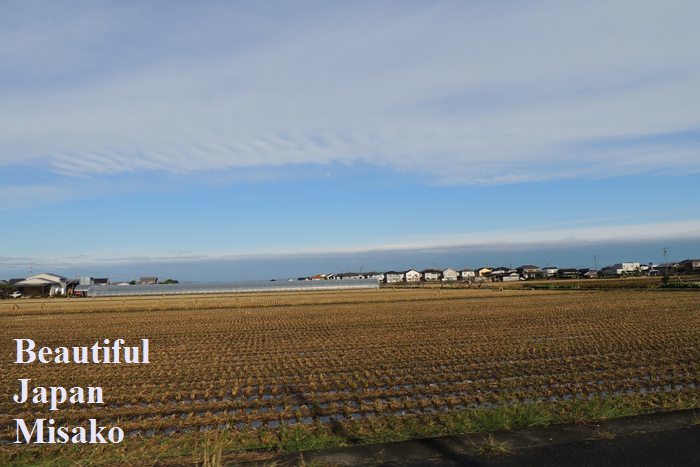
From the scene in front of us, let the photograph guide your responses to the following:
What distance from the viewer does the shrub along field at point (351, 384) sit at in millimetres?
7246

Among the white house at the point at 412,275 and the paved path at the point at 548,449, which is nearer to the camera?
the paved path at the point at 548,449

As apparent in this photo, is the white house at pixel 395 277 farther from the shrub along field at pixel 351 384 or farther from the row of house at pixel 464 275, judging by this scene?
the shrub along field at pixel 351 384

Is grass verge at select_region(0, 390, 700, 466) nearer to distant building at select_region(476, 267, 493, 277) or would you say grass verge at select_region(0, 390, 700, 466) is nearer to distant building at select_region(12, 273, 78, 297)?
distant building at select_region(12, 273, 78, 297)

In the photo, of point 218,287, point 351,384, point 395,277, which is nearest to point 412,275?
point 395,277

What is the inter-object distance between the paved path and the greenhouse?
88773 mm

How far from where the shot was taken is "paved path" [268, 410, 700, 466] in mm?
5477

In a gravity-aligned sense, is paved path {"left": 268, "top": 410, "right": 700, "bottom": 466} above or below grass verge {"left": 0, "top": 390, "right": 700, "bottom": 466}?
above

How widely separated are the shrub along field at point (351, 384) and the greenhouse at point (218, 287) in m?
71.3

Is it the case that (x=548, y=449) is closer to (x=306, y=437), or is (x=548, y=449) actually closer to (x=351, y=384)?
(x=306, y=437)

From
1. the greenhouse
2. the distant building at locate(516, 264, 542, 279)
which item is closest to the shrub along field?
the greenhouse

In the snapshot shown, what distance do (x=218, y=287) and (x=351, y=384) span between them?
92.0 metres

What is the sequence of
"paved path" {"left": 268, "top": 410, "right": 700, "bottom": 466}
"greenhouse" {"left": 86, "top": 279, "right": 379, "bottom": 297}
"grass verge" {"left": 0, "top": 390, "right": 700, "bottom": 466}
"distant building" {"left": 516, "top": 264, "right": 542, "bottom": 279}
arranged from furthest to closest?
"distant building" {"left": 516, "top": 264, "right": 542, "bottom": 279}, "greenhouse" {"left": 86, "top": 279, "right": 379, "bottom": 297}, "grass verge" {"left": 0, "top": 390, "right": 700, "bottom": 466}, "paved path" {"left": 268, "top": 410, "right": 700, "bottom": 466}

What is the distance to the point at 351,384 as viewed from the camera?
11.9m

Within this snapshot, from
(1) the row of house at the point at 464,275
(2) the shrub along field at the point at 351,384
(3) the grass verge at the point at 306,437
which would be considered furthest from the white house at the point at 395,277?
(3) the grass verge at the point at 306,437
